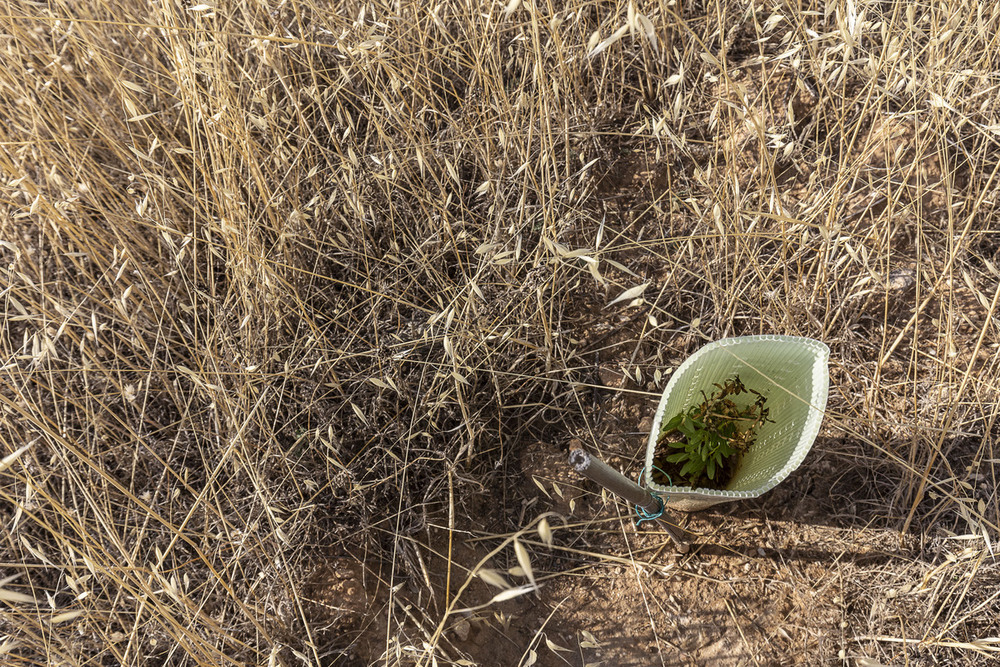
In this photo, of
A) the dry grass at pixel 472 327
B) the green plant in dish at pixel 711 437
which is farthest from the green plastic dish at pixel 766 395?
the dry grass at pixel 472 327

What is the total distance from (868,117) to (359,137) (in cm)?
122

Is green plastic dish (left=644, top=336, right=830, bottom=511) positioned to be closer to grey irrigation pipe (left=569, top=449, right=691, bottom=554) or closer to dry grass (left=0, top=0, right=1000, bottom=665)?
grey irrigation pipe (left=569, top=449, right=691, bottom=554)

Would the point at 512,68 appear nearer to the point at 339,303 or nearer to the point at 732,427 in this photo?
the point at 339,303

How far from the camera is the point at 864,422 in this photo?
1.28 meters

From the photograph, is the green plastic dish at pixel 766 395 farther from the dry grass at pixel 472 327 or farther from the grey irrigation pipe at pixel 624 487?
the dry grass at pixel 472 327

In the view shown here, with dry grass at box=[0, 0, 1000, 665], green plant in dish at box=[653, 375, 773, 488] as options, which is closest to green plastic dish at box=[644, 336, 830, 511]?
green plant in dish at box=[653, 375, 773, 488]

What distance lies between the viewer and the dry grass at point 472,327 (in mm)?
1199

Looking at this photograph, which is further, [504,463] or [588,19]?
[588,19]

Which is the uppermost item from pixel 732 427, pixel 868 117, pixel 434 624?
pixel 868 117

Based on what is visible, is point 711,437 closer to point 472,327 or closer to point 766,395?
point 766,395

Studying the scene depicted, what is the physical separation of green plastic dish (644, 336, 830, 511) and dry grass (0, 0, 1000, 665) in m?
0.14

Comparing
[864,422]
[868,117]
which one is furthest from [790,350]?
[868,117]

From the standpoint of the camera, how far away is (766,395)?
1.21 m

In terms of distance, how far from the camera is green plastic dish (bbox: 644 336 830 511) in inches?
40.9
